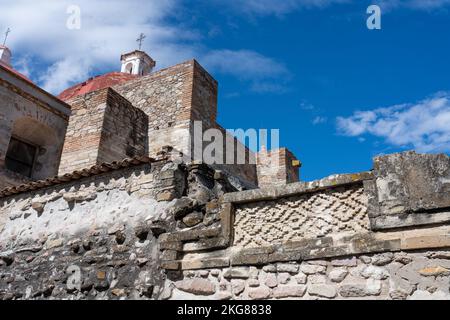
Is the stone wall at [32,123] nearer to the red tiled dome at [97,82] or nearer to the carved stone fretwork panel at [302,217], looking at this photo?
the carved stone fretwork panel at [302,217]

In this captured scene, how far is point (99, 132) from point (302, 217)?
693cm

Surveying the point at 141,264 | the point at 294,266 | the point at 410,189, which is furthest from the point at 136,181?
the point at 410,189

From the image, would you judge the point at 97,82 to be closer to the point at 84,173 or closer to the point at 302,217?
the point at 84,173

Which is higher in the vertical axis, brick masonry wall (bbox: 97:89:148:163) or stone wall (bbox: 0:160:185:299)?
brick masonry wall (bbox: 97:89:148:163)

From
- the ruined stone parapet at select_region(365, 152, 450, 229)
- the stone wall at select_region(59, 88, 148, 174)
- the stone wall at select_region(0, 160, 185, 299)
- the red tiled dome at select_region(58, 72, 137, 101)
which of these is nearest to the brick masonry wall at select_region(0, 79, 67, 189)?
the stone wall at select_region(59, 88, 148, 174)

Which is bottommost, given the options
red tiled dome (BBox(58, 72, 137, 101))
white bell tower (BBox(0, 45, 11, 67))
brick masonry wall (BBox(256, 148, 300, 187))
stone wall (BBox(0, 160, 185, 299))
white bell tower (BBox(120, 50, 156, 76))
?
stone wall (BBox(0, 160, 185, 299))

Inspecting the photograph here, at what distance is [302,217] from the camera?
4039 millimetres

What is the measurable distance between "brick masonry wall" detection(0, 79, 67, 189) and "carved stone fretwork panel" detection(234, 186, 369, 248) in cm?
737

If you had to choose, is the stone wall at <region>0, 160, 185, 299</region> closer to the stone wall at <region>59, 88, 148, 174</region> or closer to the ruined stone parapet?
the ruined stone parapet

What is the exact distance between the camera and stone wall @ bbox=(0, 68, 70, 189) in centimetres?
988

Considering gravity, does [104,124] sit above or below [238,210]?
above
